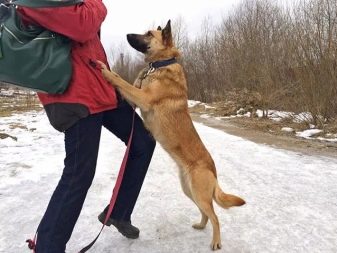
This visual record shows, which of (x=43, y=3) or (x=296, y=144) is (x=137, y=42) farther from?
(x=296, y=144)

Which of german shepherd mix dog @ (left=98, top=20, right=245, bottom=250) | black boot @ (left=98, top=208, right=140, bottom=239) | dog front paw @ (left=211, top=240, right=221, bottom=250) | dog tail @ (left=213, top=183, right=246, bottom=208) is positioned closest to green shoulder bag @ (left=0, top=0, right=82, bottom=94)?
german shepherd mix dog @ (left=98, top=20, right=245, bottom=250)

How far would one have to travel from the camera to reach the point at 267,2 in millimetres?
20062

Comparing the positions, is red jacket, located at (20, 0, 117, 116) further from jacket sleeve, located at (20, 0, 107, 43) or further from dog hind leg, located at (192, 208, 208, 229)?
dog hind leg, located at (192, 208, 208, 229)

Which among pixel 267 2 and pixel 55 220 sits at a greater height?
pixel 267 2

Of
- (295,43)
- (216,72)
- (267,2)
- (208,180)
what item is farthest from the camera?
(216,72)

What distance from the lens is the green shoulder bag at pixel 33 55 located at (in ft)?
7.57

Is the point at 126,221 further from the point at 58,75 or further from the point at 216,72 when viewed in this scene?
the point at 216,72

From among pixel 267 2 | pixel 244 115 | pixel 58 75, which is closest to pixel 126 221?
pixel 58 75

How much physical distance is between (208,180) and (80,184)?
125cm

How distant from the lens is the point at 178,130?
3535 millimetres

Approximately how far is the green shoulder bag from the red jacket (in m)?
0.05

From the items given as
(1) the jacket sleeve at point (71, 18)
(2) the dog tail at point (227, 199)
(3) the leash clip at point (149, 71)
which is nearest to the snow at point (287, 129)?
(3) the leash clip at point (149, 71)

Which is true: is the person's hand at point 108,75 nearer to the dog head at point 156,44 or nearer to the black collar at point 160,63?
the black collar at point 160,63

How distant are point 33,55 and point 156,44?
1.94 m
